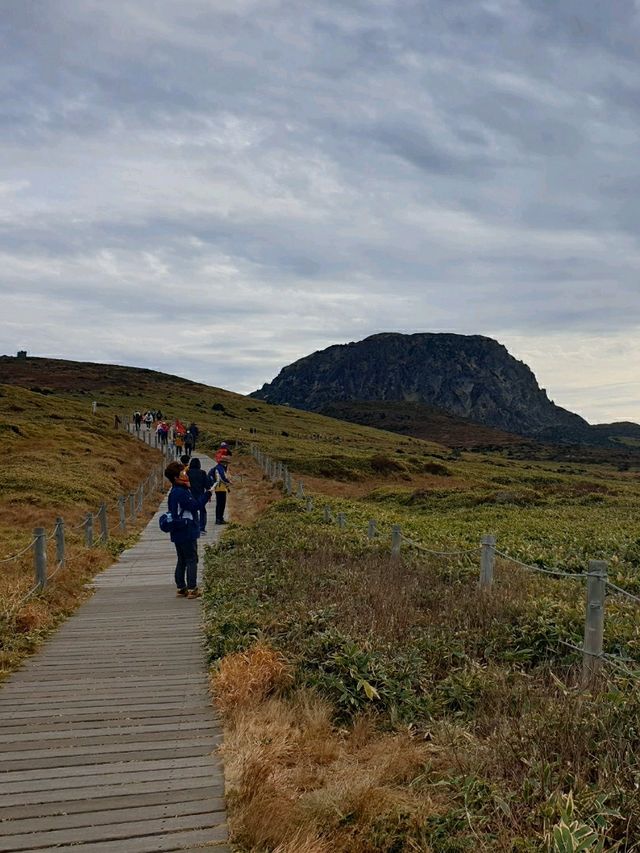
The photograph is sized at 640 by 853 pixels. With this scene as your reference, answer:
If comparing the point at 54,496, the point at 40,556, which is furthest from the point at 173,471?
the point at 54,496

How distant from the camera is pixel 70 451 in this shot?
35938 mm

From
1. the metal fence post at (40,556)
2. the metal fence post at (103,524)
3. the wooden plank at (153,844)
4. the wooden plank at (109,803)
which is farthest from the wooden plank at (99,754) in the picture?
the metal fence post at (103,524)

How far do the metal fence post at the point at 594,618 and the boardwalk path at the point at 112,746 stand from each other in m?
3.39

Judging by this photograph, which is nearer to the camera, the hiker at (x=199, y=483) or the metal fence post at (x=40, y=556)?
the metal fence post at (x=40, y=556)

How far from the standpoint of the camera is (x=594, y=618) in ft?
20.2

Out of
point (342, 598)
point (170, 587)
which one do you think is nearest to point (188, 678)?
point (342, 598)

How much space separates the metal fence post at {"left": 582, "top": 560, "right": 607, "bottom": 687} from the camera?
6.09m

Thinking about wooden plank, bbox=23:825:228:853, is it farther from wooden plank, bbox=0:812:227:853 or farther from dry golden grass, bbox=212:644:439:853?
dry golden grass, bbox=212:644:439:853

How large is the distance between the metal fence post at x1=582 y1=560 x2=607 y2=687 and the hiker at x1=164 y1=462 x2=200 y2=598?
21.6ft

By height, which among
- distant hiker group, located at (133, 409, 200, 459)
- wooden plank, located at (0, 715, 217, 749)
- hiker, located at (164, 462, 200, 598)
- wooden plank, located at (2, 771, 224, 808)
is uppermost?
distant hiker group, located at (133, 409, 200, 459)

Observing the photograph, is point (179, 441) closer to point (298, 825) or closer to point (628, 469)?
point (298, 825)

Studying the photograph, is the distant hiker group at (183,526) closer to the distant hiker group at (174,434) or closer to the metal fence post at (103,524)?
the metal fence post at (103,524)

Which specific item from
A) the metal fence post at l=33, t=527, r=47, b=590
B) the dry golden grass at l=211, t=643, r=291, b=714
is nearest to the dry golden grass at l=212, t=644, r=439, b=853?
the dry golden grass at l=211, t=643, r=291, b=714

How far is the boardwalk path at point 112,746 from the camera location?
4.06 meters
